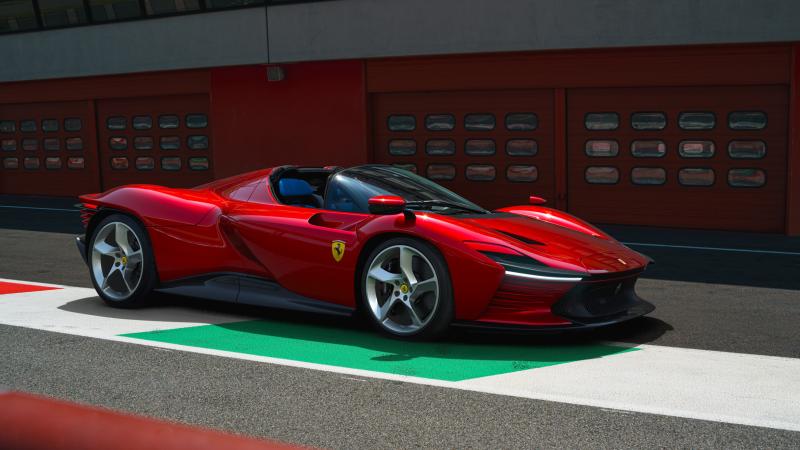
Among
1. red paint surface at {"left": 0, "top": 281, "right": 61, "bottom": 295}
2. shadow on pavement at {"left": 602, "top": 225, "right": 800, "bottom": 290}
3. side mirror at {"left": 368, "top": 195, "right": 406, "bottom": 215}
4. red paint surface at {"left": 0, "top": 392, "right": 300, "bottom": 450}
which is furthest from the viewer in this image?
shadow on pavement at {"left": 602, "top": 225, "right": 800, "bottom": 290}

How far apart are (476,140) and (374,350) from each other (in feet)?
34.9

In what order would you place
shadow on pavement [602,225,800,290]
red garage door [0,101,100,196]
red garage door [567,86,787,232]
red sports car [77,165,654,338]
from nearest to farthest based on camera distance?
1. red sports car [77,165,654,338]
2. shadow on pavement [602,225,800,290]
3. red garage door [567,86,787,232]
4. red garage door [0,101,100,196]

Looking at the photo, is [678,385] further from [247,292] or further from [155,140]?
[155,140]

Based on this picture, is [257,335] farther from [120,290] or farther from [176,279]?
[120,290]

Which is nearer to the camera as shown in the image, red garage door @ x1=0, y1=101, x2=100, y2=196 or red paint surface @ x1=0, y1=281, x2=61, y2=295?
red paint surface @ x1=0, y1=281, x2=61, y2=295

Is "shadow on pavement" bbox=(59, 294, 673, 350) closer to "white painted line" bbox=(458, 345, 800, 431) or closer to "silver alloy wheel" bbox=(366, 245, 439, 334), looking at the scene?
"silver alloy wheel" bbox=(366, 245, 439, 334)

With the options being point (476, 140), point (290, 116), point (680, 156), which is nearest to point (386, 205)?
point (680, 156)

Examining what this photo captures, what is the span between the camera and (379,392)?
4.67 m

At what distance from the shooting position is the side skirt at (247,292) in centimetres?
621

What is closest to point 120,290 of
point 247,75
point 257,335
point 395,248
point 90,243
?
point 90,243

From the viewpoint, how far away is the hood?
18.5ft

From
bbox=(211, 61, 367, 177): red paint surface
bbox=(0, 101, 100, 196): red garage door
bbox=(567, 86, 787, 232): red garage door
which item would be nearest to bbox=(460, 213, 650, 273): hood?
bbox=(567, 86, 787, 232): red garage door

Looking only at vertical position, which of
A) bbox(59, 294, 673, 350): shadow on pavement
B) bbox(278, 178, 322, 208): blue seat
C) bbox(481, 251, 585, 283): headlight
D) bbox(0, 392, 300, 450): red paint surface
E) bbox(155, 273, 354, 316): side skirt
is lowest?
bbox(59, 294, 673, 350): shadow on pavement

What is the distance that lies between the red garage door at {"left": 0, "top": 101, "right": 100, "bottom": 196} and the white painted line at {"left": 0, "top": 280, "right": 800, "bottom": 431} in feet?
51.1
